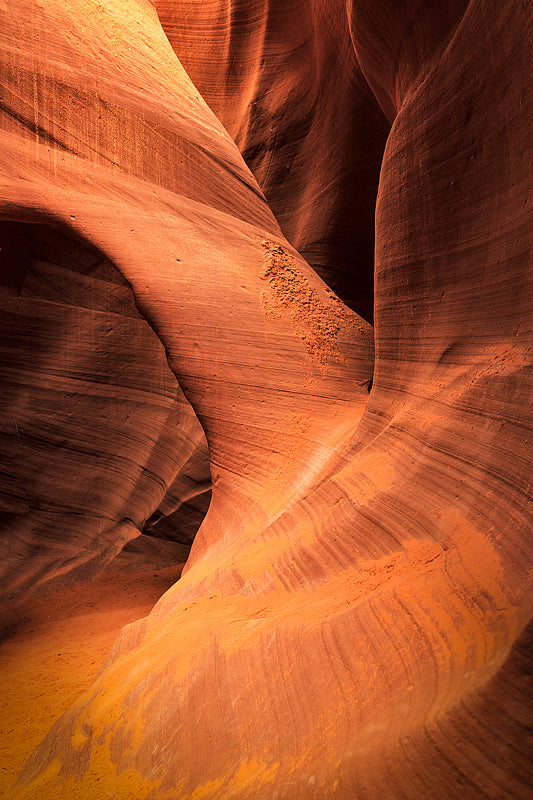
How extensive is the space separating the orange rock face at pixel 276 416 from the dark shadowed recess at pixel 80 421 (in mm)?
16

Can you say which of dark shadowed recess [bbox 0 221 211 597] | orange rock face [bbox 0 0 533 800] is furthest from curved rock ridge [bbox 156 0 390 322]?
dark shadowed recess [bbox 0 221 211 597]

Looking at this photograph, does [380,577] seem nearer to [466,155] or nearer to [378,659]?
[378,659]

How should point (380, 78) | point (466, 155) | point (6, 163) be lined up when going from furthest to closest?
1. point (6, 163)
2. point (380, 78)
3. point (466, 155)

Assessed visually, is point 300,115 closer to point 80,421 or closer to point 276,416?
point 80,421

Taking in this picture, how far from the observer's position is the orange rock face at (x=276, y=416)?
120 centimetres

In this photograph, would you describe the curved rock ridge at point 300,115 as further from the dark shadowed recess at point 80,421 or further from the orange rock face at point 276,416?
the dark shadowed recess at point 80,421

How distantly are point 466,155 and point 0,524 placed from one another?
12.5 ft

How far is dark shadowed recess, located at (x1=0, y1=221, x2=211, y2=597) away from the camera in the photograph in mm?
4062

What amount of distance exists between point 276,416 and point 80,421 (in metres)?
2.09

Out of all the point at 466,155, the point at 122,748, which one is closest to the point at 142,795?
the point at 122,748

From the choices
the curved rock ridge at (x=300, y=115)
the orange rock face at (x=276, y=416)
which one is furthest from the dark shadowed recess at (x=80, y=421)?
the curved rock ridge at (x=300, y=115)

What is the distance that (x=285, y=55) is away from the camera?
14.8ft

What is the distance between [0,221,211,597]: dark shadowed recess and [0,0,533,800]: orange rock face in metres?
0.02

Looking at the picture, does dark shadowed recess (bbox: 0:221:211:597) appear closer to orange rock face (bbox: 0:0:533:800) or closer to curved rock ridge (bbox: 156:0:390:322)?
orange rock face (bbox: 0:0:533:800)
